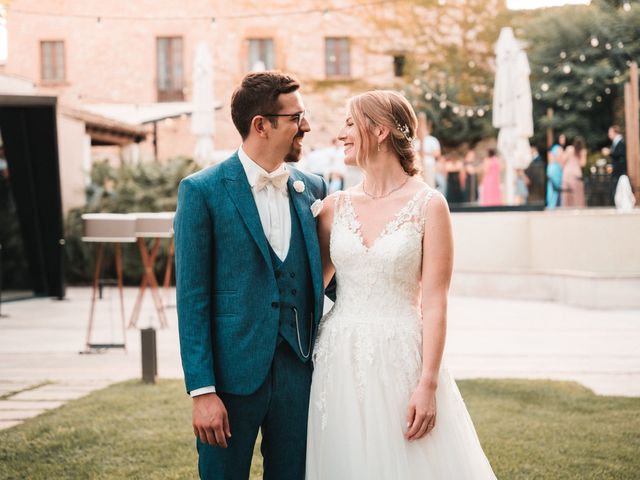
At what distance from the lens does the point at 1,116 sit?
47.4ft

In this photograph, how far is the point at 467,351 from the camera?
29.1 feet

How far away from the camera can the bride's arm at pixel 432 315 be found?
296 cm

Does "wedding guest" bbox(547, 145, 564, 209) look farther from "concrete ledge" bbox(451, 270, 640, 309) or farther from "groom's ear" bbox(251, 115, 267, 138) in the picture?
"groom's ear" bbox(251, 115, 267, 138)

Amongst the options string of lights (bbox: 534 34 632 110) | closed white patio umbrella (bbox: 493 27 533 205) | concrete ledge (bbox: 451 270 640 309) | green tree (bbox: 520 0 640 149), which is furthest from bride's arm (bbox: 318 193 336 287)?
green tree (bbox: 520 0 640 149)

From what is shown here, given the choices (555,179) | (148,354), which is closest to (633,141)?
(555,179)

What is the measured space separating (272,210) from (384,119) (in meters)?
Result: 0.48

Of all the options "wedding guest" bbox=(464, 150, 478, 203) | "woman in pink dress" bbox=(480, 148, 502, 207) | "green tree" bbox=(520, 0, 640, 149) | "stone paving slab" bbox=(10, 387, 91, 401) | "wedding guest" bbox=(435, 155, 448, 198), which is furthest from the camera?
"green tree" bbox=(520, 0, 640, 149)

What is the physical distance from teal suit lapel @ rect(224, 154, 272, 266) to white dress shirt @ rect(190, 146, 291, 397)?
0.11ft

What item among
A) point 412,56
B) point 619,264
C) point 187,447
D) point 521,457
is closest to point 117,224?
point 187,447

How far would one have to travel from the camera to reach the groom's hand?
285cm

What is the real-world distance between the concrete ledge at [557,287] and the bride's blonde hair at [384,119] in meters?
9.46

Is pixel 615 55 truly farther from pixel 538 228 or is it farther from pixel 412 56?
pixel 538 228

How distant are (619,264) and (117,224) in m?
7.23

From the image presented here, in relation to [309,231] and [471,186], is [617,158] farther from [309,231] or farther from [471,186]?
[309,231]
